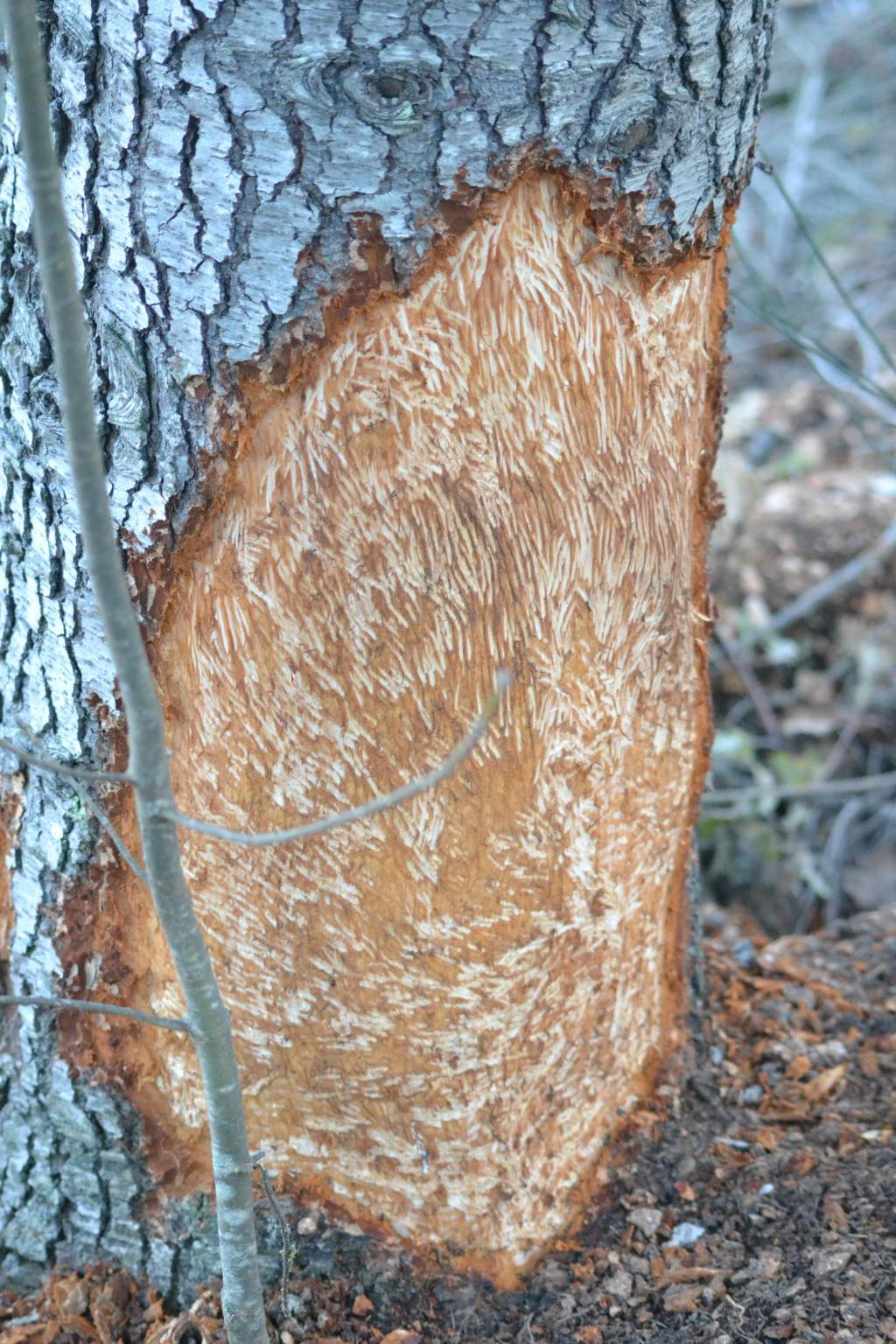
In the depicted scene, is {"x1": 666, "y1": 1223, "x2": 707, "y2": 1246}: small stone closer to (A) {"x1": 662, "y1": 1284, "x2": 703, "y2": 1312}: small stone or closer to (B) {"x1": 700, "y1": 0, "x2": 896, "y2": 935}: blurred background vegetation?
(A) {"x1": 662, "y1": 1284, "x2": 703, "y2": 1312}: small stone

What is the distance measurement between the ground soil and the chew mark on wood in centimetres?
7

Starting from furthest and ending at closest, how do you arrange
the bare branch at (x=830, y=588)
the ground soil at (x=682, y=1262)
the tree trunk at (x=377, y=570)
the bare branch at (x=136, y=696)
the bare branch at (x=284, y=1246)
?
the bare branch at (x=830, y=588) < the ground soil at (x=682, y=1262) < the bare branch at (x=284, y=1246) < the tree trunk at (x=377, y=570) < the bare branch at (x=136, y=696)

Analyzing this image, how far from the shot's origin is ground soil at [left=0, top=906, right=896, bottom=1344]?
5.25ft

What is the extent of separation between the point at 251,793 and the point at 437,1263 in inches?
29.9

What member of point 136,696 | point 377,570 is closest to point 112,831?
point 136,696

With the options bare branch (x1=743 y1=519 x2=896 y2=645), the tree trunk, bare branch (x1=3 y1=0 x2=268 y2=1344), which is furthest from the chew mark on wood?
bare branch (x1=743 y1=519 x2=896 y2=645)

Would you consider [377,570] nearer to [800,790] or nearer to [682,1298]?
[682,1298]

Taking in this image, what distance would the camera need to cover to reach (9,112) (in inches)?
53.8

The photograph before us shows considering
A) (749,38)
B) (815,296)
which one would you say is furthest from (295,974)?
(815,296)

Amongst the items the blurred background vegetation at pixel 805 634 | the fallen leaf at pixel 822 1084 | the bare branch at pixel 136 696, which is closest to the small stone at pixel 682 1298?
the fallen leaf at pixel 822 1084

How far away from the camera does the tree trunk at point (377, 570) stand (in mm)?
1259

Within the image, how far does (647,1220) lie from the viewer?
1771 mm

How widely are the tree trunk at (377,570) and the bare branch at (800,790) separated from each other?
147 cm

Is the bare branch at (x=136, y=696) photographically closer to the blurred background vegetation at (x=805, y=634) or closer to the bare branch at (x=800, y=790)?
the blurred background vegetation at (x=805, y=634)
